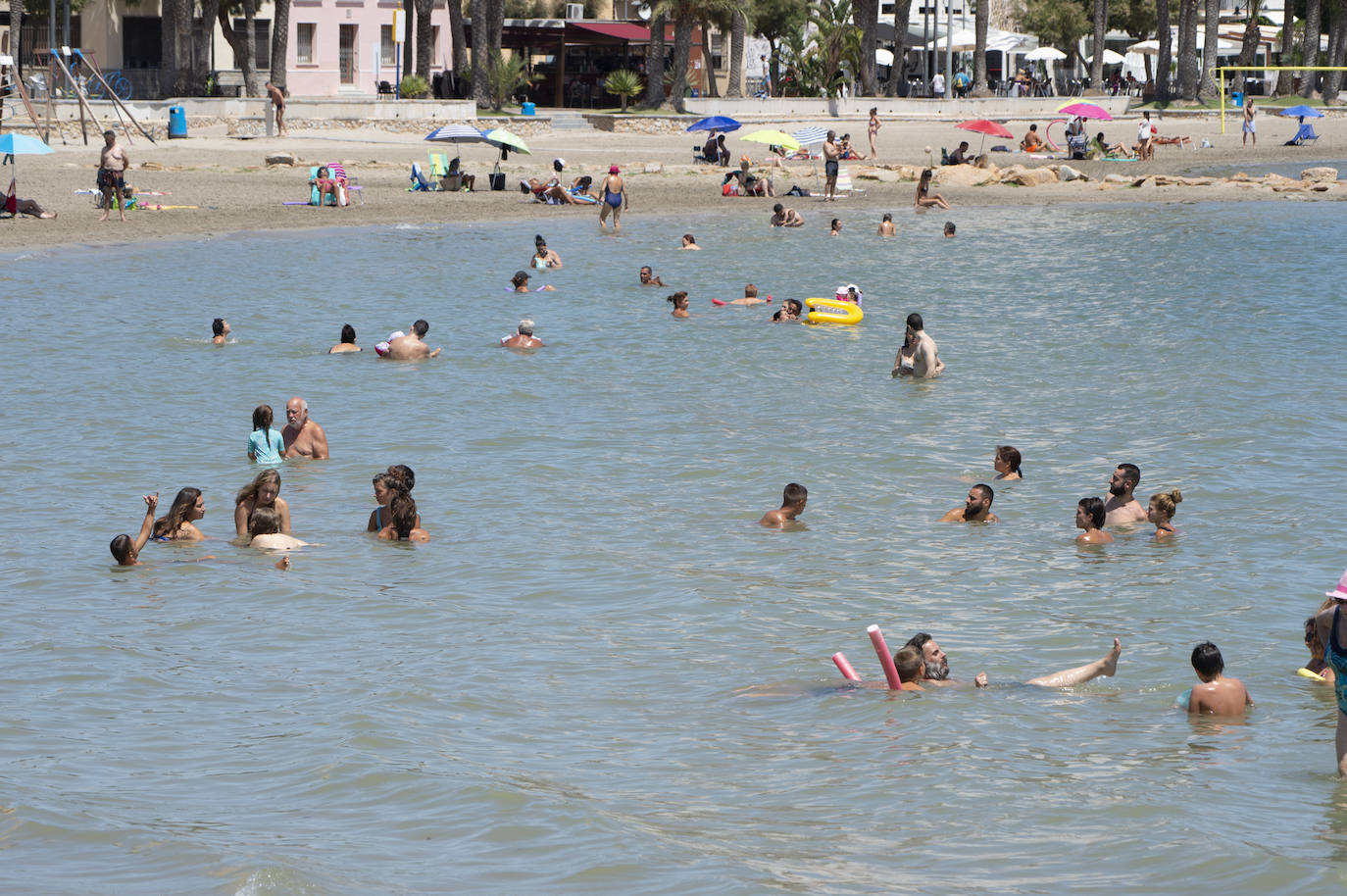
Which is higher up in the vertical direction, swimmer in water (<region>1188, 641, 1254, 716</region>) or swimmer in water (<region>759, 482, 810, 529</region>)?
swimmer in water (<region>759, 482, 810, 529</region>)

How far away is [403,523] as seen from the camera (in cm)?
1177

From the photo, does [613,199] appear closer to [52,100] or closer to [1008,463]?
[52,100]

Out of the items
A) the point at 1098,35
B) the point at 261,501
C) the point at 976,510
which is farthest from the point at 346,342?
the point at 1098,35

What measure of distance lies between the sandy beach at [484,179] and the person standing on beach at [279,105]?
0.30m

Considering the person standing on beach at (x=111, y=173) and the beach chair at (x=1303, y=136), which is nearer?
the person standing on beach at (x=111, y=173)

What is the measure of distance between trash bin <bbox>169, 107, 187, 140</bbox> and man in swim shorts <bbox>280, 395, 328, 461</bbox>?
94.8ft

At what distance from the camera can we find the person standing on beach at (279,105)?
135ft

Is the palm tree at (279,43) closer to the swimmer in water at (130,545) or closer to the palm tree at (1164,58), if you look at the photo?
the palm tree at (1164,58)

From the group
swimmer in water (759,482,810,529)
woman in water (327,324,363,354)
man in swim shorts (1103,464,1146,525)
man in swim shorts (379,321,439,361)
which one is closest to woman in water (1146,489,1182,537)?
man in swim shorts (1103,464,1146,525)

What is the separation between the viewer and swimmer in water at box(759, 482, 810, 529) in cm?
1224

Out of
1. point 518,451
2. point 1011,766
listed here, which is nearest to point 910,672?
point 1011,766

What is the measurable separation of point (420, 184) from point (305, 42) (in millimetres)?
23021

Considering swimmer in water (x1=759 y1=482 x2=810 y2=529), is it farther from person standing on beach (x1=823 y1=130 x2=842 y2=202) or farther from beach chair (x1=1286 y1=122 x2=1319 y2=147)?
beach chair (x1=1286 y1=122 x2=1319 y2=147)

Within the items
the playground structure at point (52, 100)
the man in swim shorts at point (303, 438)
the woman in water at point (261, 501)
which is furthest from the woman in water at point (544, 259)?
the woman in water at point (261, 501)
